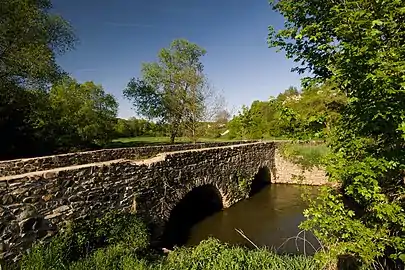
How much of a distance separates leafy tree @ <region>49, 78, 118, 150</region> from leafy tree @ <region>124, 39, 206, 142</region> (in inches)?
131

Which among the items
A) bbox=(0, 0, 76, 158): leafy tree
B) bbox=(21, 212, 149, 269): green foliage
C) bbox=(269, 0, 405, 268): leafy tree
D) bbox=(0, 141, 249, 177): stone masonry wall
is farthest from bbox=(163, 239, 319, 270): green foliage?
bbox=(0, 0, 76, 158): leafy tree

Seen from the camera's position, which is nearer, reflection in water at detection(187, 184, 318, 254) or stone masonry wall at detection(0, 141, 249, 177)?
reflection in water at detection(187, 184, 318, 254)

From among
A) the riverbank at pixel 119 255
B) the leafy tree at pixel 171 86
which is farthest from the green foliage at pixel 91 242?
the leafy tree at pixel 171 86

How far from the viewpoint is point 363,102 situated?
390cm

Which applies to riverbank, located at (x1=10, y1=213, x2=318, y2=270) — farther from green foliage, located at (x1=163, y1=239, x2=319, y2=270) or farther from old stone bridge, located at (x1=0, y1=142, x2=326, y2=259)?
old stone bridge, located at (x1=0, y1=142, x2=326, y2=259)

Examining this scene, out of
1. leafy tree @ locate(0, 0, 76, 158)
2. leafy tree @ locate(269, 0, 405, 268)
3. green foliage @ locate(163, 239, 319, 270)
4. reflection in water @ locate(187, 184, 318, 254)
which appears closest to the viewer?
leafy tree @ locate(269, 0, 405, 268)

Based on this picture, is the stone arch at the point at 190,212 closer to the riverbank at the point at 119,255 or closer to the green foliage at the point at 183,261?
the riverbank at the point at 119,255

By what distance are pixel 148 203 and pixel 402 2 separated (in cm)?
682

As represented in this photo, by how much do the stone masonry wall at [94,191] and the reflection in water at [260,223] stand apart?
1.46 m

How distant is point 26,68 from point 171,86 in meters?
16.6

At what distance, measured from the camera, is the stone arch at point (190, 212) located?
951cm

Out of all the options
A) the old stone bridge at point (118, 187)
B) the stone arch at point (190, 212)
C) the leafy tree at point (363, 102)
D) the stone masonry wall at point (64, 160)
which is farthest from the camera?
the stone arch at point (190, 212)

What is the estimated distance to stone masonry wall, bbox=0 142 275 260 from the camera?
200 inches

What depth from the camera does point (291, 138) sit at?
16.3 ft
